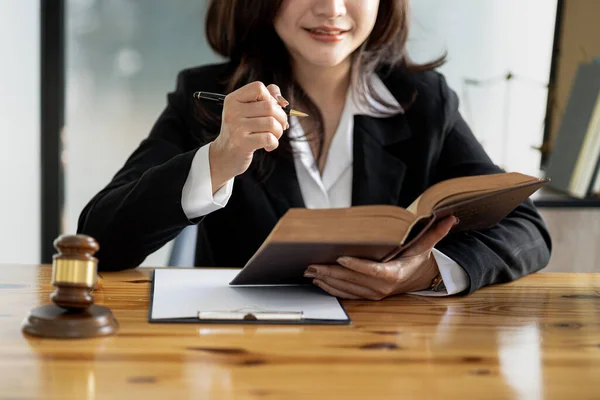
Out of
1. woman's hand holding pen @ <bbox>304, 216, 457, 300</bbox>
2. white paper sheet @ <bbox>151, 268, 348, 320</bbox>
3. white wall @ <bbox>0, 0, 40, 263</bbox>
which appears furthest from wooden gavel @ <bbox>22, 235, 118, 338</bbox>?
white wall @ <bbox>0, 0, 40, 263</bbox>

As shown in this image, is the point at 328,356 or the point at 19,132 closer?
the point at 328,356

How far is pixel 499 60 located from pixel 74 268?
7.57 ft

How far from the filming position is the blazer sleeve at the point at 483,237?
1.37 metres

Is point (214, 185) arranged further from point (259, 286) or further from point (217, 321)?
point (217, 321)

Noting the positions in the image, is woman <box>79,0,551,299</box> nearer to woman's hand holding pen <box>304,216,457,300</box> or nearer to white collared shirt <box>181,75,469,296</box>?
white collared shirt <box>181,75,469,296</box>

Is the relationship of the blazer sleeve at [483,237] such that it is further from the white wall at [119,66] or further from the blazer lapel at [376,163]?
the white wall at [119,66]

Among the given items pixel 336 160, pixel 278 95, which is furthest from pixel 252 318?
pixel 336 160

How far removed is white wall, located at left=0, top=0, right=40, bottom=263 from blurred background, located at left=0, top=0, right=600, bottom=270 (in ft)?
0.03

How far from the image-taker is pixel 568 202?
2916 mm

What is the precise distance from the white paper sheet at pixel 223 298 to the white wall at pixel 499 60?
1.81 m

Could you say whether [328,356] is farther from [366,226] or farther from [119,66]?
[119,66]

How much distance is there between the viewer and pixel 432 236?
1229 millimetres

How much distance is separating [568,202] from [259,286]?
6.35 feet

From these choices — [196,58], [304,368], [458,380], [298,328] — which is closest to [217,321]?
[298,328]
